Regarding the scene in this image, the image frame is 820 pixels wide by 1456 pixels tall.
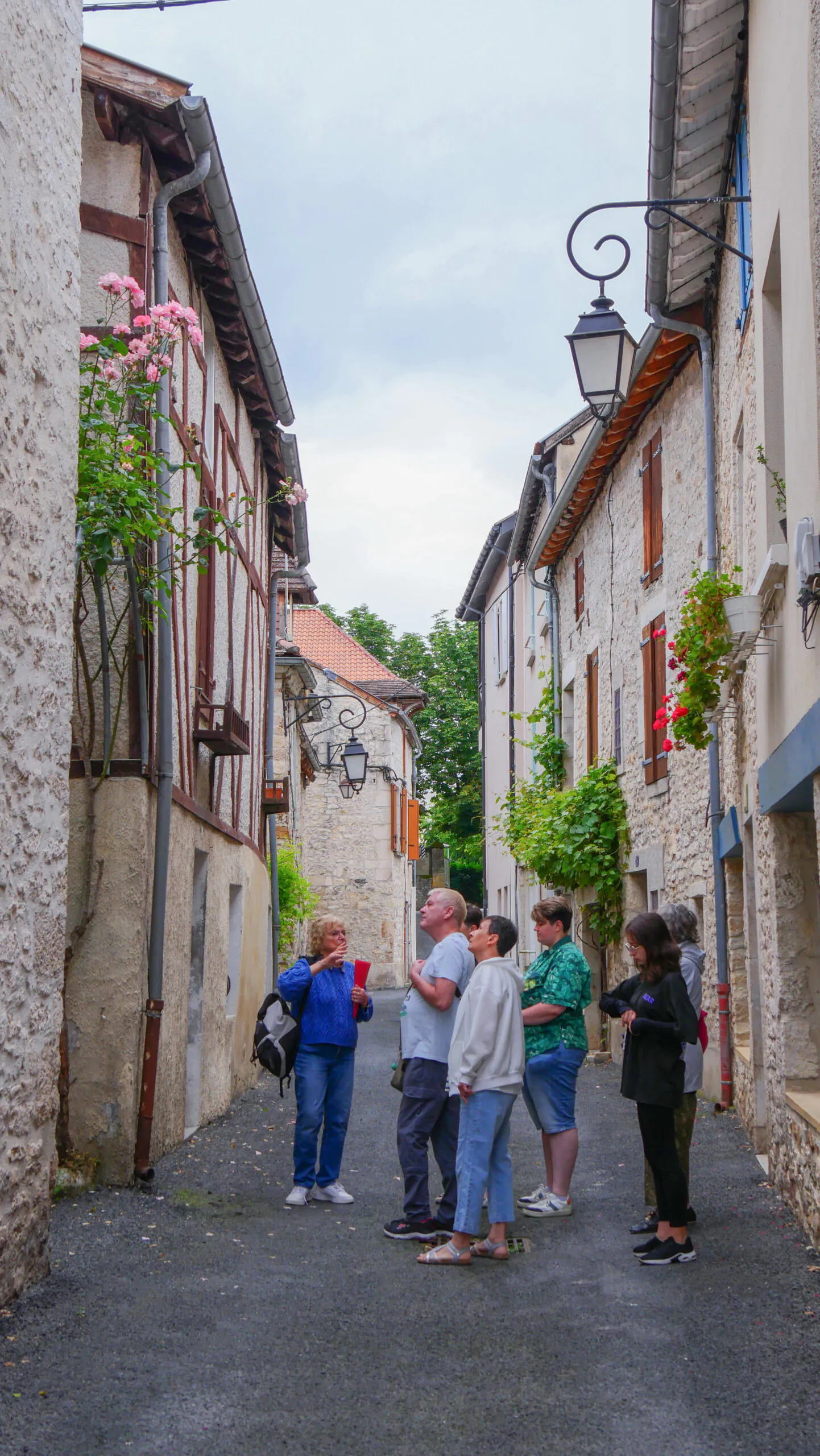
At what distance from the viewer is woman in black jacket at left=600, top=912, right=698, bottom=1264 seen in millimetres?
5559

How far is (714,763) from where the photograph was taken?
975 centimetres

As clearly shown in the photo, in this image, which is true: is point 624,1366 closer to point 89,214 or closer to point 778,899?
point 778,899

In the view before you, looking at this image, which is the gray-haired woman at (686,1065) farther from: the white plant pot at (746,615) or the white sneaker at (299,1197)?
the white sneaker at (299,1197)

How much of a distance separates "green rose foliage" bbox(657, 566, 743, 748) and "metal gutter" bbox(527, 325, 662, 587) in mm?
3901

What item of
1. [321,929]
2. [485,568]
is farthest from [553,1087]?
[485,568]

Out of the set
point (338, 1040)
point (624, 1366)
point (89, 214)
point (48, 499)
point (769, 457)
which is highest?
point (89, 214)

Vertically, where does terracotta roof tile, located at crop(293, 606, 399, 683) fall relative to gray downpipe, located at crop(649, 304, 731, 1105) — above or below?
above

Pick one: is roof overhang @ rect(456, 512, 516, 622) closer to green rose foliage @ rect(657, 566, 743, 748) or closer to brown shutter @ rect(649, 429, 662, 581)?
brown shutter @ rect(649, 429, 662, 581)

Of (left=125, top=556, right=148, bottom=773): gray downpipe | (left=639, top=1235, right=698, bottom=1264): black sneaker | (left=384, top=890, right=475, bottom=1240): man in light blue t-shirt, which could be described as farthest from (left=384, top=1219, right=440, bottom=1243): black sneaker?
(left=125, top=556, right=148, bottom=773): gray downpipe

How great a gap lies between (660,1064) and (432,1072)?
1088 millimetres

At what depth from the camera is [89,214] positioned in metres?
7.68

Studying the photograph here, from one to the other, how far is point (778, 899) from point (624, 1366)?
3012 millimetres

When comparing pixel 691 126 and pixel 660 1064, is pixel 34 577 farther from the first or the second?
pixel 691 126

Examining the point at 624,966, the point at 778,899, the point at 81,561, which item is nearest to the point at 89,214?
the point at 81,561
